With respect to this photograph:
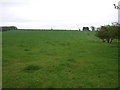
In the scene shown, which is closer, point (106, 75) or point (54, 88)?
point (54, 88)

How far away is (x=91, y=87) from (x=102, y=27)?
43.9 m

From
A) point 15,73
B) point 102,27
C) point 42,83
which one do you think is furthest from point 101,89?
point 102,27

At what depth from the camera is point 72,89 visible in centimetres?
1273

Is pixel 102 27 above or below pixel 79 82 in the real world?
above

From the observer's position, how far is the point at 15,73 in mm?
17062

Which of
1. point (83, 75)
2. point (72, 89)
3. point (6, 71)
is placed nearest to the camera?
point (72, 89)

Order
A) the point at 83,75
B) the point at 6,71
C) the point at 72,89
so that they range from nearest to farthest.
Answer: the point at 72,89 → the point at 83,75 → the point at 6,71

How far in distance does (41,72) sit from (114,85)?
6253 millimetres

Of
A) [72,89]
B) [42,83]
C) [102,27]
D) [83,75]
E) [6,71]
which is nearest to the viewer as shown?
[72,89]

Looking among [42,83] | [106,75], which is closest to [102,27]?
[106,75]

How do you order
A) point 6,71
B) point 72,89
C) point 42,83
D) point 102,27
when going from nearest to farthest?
point 72,89 < point 42,83 < point 6,71 < point 102,27

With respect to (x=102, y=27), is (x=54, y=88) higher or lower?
lower

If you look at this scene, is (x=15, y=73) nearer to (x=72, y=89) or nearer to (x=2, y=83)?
(x=2, y=83)

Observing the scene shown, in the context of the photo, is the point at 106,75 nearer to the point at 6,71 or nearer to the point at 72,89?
the point at 72,89
